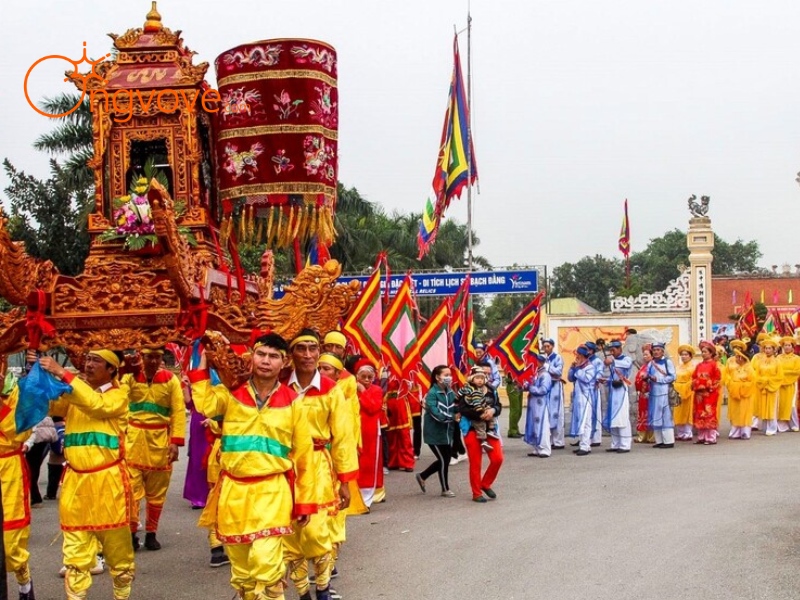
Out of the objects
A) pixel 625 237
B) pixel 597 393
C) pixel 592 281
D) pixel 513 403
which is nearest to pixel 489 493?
pixel 597 393

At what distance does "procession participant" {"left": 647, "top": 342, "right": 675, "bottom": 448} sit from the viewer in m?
16.7

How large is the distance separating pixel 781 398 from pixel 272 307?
14.6 metres

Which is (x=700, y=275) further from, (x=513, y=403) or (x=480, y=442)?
(x=480, y=442)

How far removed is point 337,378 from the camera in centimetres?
843

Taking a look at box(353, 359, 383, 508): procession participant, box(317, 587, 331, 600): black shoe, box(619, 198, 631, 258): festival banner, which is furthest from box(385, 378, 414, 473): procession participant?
box(619, 198, 631, 258): festival banner

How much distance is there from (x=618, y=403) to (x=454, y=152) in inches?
355

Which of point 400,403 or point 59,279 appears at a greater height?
point 59,279

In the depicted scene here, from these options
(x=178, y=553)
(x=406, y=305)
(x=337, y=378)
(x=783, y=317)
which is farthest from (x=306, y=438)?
(x=783, y=317)

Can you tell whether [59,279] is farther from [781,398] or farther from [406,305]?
[781,398]

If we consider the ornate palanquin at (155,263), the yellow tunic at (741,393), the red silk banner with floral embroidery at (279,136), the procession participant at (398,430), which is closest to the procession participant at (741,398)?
the yellow tunic at (741,393)

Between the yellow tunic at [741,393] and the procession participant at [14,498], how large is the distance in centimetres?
1402

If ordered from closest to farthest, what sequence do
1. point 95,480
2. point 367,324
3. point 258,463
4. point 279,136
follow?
point 258,463
point 95,480
point 279,136
point 367,324

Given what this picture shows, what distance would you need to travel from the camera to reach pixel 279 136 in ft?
28.2

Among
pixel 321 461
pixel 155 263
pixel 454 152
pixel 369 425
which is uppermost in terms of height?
pixel 454 152
